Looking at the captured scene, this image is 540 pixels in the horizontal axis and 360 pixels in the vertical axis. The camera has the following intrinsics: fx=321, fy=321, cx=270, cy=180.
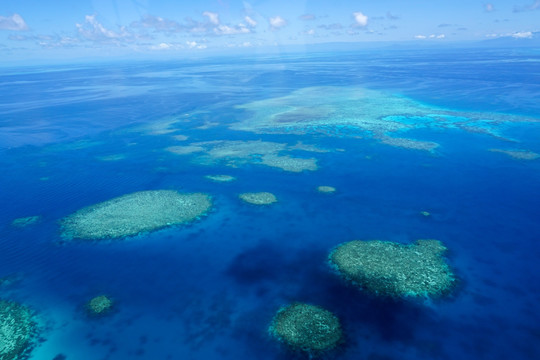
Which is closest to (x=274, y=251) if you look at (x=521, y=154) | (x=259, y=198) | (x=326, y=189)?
(x=259, y=198)

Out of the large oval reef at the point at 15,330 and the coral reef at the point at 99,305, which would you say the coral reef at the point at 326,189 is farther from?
the large oval reef at the point at 15,330

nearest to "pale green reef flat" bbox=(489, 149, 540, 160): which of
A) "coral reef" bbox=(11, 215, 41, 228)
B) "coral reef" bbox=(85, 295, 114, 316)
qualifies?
"coral reef" bbox=(85, 295, 114, 316)

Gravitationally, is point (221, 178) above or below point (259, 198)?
below

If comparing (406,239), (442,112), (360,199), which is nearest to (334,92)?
(442,112)

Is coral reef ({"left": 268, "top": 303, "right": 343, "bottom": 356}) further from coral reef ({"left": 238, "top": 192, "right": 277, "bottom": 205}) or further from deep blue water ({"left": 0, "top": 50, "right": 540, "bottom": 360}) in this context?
coral reef ({"left": 238, "top": 192, "right": 277, "bottom": 205})

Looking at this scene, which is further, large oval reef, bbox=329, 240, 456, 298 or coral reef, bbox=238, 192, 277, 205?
coral reef, bbox=238, 192, 277, 205

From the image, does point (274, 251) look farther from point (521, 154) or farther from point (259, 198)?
point (521, 154)
